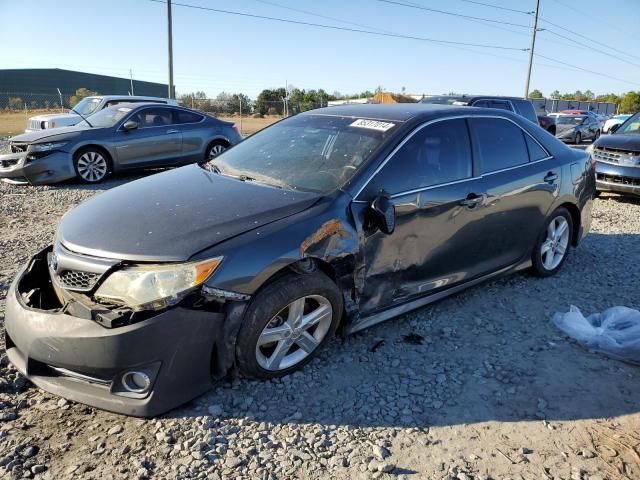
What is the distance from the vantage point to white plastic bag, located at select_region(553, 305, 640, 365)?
345 cm

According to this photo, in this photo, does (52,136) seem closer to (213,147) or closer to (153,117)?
(153,117)

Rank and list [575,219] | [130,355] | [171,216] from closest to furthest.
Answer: [130,355] → [171,216] → [575,219]

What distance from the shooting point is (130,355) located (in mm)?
2400

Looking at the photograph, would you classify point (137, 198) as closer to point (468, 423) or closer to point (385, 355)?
point (385, 355)

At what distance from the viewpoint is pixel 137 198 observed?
3248mm

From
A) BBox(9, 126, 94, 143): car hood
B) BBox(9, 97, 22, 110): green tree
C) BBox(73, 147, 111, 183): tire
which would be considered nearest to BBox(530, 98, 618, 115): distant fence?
BBox(9, 97, 22, 110): green tree

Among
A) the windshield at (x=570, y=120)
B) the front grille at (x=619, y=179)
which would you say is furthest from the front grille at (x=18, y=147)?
the windshield at (x=570, y=120)

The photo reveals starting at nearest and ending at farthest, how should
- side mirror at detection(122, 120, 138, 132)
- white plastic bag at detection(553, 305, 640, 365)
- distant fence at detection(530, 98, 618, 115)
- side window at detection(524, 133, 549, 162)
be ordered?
white plastic bag at detection(553, 305, 640, 365)
side window at detection(524, 133, 549, 162)
side mirror at detection(122, 120, 138, 132)
distant fence at detection(530, 98, 618, 115)

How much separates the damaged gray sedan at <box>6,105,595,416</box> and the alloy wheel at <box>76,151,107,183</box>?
5843 mm

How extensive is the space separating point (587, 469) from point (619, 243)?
4.57m

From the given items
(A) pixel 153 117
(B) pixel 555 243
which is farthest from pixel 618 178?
(A) pixel 153 117

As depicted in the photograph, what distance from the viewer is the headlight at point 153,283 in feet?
8.05

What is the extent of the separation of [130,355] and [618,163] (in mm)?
8910

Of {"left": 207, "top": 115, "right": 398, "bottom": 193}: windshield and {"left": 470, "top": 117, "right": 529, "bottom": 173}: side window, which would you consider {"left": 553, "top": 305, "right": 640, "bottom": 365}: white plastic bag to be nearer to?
{"left": 470, "top": 117, "right": 529, "bottom": 173}: side window
